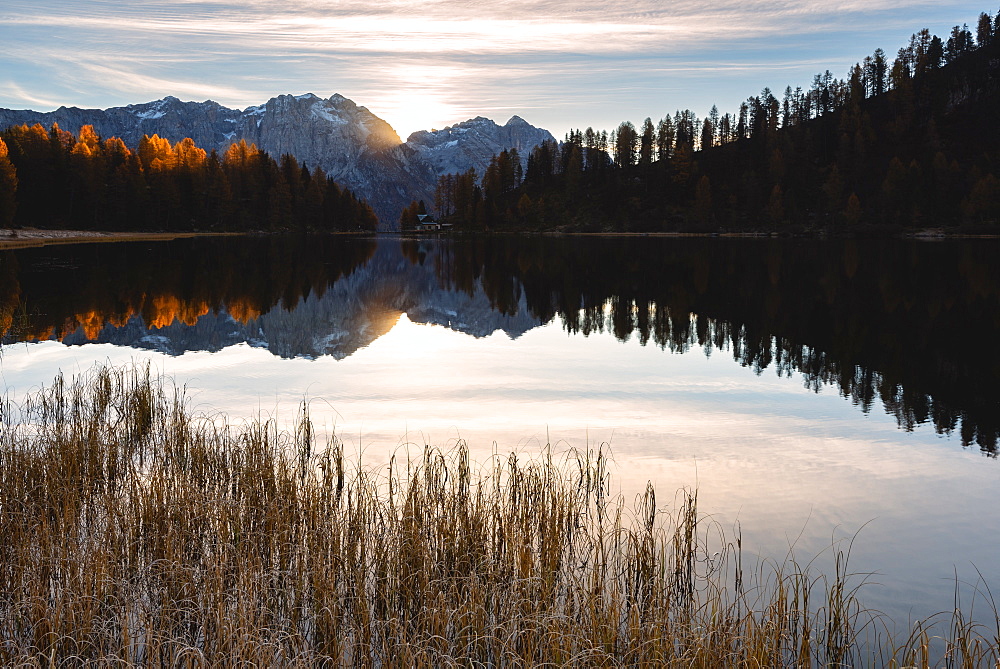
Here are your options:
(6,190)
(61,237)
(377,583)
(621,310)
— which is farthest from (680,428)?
(61,237)

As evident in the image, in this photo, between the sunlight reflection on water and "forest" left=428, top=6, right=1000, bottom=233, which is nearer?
the sunlight reflection on water

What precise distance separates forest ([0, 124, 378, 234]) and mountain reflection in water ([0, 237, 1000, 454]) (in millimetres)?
58171

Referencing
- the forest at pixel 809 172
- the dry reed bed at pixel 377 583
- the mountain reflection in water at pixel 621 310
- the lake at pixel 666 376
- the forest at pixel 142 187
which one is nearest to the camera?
the dry reed bed at pixel 377 583

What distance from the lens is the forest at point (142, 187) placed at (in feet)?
354

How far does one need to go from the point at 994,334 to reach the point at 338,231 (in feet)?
574

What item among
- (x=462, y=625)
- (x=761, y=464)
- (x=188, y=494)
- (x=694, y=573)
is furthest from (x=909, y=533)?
(x=188, y=494)

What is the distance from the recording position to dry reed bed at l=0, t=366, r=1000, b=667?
593 centimetres

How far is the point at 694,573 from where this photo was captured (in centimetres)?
808

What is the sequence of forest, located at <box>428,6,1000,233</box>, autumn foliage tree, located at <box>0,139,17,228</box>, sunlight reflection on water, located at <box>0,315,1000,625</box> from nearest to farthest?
sunlight reflection on water, located at <box>0,315,1000,625</box> < autumn foliage tree, located at <box>0,139,17,228</box> < forest, located at <box>428,6,1000,233</box>

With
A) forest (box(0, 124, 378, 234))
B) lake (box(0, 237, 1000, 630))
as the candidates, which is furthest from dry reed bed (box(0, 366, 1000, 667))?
forest (box(0, 124, 378, 234))

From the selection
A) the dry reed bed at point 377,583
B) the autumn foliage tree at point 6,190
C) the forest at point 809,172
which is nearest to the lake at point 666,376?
the dry reed bed at point 377,583

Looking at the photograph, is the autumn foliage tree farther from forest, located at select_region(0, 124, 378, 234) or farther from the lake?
the lake

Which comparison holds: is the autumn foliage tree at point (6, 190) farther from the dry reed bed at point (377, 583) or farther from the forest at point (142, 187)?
the dry reed bed at point (377, 583)

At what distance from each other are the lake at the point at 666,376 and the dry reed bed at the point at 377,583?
138 centimetres
